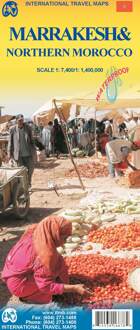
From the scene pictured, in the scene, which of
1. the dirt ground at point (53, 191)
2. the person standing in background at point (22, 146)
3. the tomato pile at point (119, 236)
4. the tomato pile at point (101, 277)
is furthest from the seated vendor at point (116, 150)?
the tomato pile at point (101, 277)

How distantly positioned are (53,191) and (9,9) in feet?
5.43

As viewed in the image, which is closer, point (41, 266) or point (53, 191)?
point (41, 266)

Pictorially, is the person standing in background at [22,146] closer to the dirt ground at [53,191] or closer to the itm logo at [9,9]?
the dirt ground at [53,191]

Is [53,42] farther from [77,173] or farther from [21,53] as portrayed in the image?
[77,173]

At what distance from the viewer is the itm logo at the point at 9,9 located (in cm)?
439

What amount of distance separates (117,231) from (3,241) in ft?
3.34

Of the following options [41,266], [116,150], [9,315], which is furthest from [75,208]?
[9,315]

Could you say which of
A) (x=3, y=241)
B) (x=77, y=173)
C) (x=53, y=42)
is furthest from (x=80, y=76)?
(x=3, y=241)

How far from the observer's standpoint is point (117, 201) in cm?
531

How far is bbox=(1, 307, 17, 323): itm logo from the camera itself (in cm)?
451

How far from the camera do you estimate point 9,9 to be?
4398 millimetres

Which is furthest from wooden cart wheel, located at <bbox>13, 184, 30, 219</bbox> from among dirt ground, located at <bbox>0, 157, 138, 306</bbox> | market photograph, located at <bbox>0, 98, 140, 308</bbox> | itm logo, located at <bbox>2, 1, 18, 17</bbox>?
itm logo, located at <bbox>2, 1, 18, 17</bbox>

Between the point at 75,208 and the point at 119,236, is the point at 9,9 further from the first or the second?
the point at 119,236

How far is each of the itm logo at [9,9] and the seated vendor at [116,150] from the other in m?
1.35
